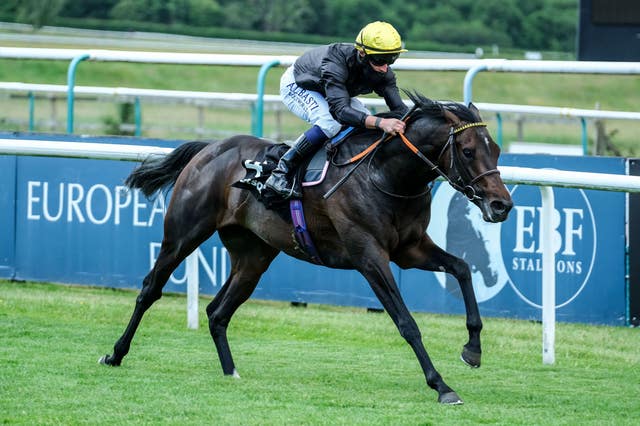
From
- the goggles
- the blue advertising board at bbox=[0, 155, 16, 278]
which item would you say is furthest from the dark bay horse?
the blue advertising board at bbox=[0, 155, 16, 278]

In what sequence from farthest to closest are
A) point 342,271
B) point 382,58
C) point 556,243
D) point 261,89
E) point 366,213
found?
point 261,89 → point 342,271 → point 556,243 → point 382,58 → point 366,213

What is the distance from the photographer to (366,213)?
20.5ft

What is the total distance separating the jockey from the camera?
6.27 m

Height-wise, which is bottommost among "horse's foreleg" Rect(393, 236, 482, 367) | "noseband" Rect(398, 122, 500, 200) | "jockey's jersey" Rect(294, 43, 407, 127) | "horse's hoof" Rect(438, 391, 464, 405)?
"horse's hoof" Rect(438, 391, 464, 405)

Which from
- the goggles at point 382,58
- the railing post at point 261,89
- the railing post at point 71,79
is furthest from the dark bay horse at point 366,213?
the railing post at point 71,79

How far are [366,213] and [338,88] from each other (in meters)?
0.67

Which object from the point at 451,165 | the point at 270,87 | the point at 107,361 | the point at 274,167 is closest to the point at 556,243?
the point at 274,167

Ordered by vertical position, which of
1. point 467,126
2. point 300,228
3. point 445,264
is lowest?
point 445,264

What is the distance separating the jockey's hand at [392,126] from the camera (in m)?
6.18

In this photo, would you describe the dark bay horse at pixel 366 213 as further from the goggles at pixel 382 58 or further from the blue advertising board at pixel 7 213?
the blue advertising board at pixel 7 213

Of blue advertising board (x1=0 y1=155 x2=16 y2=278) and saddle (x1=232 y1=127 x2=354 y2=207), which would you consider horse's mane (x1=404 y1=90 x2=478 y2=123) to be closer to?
saddle (x1=232 y1=127 x2=354 y2=207)

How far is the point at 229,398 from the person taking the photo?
5.90 meters

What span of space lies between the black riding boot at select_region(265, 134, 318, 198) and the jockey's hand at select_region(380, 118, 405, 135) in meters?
0.52

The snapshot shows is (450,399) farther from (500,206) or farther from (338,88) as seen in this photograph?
(338,88)
